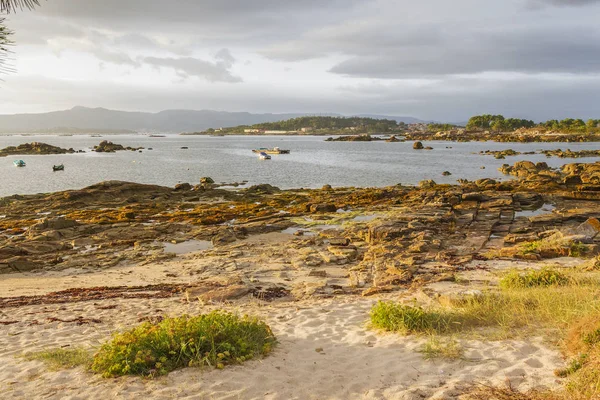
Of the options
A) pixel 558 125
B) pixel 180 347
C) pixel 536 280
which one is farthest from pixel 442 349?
pixel 558 125

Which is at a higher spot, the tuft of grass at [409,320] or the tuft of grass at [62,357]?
the tuft of grass at [409,320]

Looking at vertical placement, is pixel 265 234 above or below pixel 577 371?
below

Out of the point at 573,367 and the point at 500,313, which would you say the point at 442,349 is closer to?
the point at 573,367

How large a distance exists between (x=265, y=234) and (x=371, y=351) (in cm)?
1610

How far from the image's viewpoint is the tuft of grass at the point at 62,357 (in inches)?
293

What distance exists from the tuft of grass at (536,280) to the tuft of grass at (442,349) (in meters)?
4.21

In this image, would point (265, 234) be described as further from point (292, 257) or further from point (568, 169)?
point (568, 169)

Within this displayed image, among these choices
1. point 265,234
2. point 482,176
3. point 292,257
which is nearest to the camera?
point 292,257

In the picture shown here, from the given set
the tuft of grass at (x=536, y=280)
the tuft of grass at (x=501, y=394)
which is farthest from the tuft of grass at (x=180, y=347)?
the tuft of grass at (x=536, y=280)

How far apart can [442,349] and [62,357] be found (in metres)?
6.91

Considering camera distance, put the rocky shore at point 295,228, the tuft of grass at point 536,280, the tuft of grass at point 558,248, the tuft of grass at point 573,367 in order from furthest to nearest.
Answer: the rocky shore at point 295,228 < the tuft of grass at point 558,248 < the tuft of grass at point 536,280 < the tuft of grass at point 573,367

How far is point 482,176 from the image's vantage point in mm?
55438

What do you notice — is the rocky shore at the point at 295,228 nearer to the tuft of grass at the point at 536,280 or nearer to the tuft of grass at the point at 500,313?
the tuft of grass at the point at 536,280

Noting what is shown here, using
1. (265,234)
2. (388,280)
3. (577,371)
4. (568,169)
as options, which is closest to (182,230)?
(265,234)
